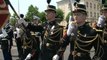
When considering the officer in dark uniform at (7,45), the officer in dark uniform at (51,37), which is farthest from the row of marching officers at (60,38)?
the officer in dark uniform at (7,45)

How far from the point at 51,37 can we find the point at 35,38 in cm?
88

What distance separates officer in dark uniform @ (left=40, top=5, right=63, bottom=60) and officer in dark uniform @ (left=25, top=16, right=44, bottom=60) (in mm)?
391

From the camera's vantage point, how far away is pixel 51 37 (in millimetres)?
8828

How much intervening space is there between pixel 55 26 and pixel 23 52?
1.33m

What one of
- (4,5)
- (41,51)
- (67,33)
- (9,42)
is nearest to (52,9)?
(41,51)

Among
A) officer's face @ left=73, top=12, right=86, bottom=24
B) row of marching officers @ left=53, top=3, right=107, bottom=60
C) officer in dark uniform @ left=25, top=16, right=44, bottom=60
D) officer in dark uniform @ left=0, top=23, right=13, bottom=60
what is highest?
officer's face @ left=73, top=12, right=86, bottom=24

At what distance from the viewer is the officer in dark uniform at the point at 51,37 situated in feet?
28.7

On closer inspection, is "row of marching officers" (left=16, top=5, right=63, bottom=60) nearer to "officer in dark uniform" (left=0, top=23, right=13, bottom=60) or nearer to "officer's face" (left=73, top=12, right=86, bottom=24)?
"officer's face" (left=73, top=12, right=86, bottom=24)

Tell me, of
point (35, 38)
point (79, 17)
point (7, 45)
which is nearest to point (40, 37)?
point (35, 38)

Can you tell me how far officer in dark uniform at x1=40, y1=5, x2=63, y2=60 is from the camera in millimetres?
8742

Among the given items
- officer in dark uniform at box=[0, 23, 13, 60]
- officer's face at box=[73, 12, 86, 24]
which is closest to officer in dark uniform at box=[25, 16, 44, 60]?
officer's face at box=[73, 12, 86, 24]

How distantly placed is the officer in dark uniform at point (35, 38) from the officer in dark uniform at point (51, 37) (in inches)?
15.4

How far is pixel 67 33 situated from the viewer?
707 cm

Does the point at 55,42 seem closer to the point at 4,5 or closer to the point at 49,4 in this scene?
the point at 49,4
